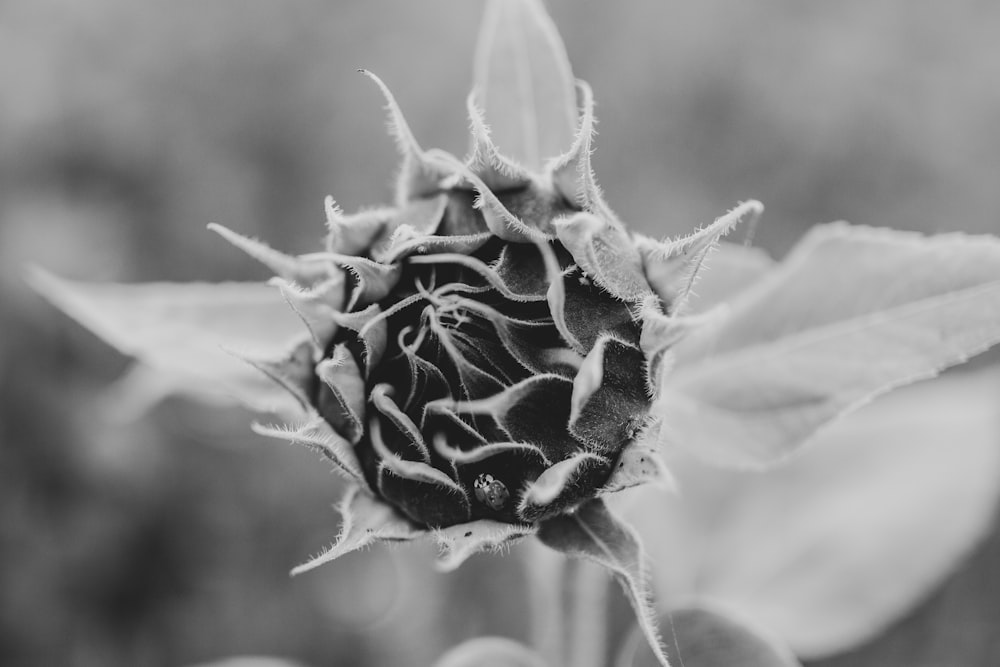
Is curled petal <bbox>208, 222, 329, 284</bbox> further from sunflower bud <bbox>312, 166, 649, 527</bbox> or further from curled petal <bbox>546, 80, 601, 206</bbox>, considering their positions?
curled petal <bbox>546, 80, 601, 206</bbox>

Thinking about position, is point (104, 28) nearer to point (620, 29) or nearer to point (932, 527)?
point (620, 29)

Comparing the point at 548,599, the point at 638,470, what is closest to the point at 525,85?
the point at 638,470

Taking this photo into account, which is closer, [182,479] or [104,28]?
[182,479]

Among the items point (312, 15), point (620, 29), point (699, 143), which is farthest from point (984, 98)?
Answer: point (312, 15)

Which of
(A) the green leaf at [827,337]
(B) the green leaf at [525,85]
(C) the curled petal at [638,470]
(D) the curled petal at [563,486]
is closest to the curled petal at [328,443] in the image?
(D) the curled petal at [563,486]

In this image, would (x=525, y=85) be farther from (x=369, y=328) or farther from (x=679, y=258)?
(x=369, y=328)

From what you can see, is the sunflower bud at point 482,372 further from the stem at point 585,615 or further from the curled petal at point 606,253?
the stem at point 585,615
